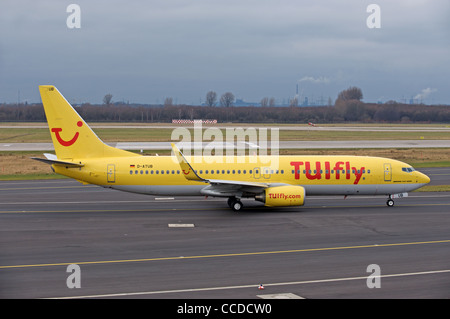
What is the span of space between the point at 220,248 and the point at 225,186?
35.3ft

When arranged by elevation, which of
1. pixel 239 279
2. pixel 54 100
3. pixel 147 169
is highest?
pixel 54 100

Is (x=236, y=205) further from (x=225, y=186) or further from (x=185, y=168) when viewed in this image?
(x=185, y=168)

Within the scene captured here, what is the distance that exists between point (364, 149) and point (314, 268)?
210 feet

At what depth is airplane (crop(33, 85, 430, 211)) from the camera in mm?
39156

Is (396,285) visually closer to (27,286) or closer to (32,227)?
(27,286)

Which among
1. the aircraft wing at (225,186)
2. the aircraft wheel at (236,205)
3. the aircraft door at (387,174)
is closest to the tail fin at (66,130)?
the aircraft wing at (225,186)

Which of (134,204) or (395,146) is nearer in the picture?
(134,204)

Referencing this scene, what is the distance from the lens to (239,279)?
2250 cm

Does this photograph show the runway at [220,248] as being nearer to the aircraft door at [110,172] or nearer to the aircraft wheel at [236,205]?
the aircraft wheel at [236,205]

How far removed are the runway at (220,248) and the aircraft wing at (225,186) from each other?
1.34 metres

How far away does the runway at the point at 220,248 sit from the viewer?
21.3 meters

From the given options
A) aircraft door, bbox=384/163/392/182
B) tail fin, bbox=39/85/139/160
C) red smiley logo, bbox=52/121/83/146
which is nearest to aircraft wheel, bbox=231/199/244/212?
tail fin, bbox=39/85/139/160

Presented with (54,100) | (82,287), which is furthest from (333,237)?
(54,100)
